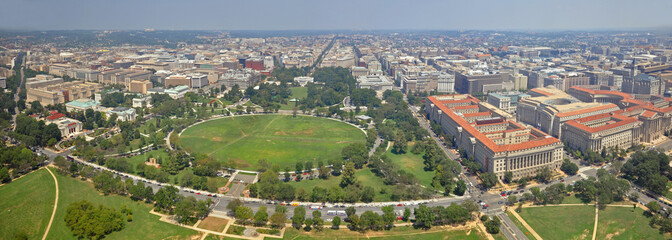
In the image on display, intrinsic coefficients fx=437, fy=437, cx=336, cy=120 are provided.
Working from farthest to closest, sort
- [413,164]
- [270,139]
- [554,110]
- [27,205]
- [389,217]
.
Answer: [270,139], [554,110], [413,164], [27,205], [389,217]

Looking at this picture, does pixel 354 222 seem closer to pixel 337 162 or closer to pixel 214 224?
pixel 214 224

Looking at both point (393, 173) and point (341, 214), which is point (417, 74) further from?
point (341, 214)

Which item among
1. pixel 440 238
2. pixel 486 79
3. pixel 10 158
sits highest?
pixel 486 79

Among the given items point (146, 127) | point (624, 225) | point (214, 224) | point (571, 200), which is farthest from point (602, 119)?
point (146, 127)

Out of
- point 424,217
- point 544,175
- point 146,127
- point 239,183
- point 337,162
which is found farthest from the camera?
point 146,127

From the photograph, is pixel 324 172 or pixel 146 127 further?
pixel 146 127

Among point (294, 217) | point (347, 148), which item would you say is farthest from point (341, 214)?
point (347, 148)
